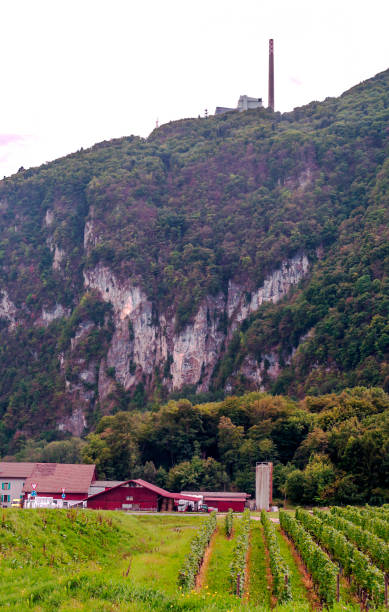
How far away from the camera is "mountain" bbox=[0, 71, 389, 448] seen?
414ft

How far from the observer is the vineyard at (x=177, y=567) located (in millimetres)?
15883

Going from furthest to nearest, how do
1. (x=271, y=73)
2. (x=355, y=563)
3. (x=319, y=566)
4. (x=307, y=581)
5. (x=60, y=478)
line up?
(x=271, y=73) < (x=60, y=478) < (x=307, y=581) < (x=355, y=563) < (x=319, y=566)

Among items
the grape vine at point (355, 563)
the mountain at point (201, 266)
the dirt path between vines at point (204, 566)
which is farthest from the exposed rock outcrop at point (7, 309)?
the grape vine at point (355, 563)

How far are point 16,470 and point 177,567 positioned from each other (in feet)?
148

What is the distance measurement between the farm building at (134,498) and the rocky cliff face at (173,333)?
3239 inches

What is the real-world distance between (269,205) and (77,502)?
110329 millimetres

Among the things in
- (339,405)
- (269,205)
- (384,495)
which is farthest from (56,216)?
(384,495)

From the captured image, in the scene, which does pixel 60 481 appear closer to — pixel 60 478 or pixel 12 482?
pixel 60 478

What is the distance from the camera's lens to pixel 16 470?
223ft

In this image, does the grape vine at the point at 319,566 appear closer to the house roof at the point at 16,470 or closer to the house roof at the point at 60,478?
the house roof at the point at 60,478

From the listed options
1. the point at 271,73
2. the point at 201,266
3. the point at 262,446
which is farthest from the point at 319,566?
the point at 271,73

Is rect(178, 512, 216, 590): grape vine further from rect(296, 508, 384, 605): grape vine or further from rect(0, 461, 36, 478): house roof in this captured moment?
rect(0, 461, 36, 478): house roof

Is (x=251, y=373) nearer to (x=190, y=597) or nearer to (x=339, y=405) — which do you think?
(x=339, y=405)

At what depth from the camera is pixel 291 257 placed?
144 meters
